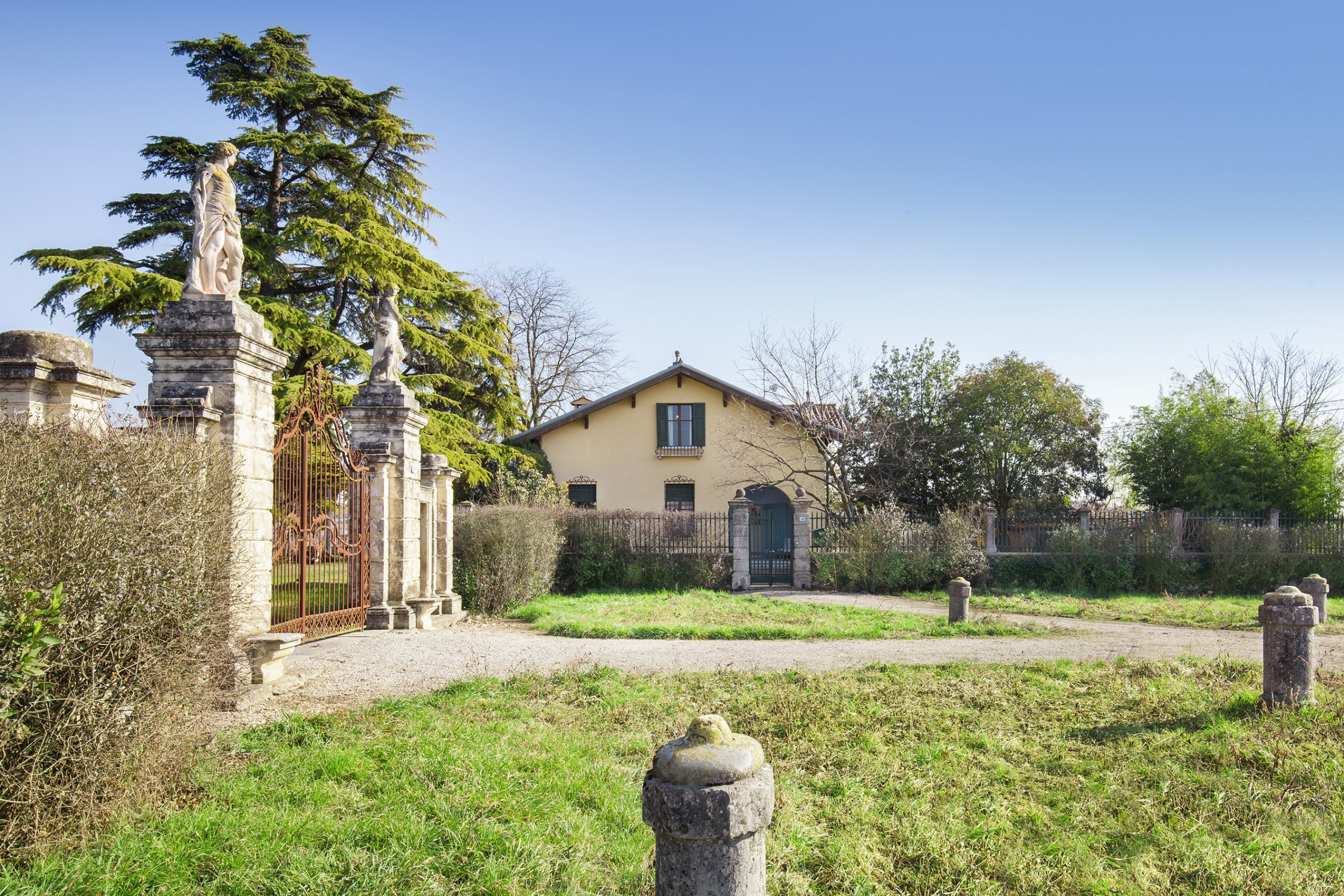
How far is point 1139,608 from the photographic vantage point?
13711 millimetres

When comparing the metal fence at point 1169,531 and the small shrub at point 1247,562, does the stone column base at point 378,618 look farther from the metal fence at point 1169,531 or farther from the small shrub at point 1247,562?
the small shrub at point 1247,562

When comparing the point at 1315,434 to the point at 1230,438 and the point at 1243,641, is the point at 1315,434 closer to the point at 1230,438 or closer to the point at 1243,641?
the point at 1230,438

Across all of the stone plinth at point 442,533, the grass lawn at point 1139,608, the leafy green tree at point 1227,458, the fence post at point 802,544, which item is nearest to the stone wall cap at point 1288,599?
the grass lawn at point 1139,608

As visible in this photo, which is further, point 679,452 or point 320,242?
point 679,452

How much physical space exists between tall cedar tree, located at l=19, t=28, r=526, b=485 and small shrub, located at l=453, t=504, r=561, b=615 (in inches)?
181

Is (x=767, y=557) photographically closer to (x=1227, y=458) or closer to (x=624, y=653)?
(x=624, y=653)

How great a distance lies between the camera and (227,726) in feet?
17.0

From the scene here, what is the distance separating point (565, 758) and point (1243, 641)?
9286mm

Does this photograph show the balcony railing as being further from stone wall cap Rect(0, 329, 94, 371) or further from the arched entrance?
stone wall cap Rect(0, 329, 94, 371)

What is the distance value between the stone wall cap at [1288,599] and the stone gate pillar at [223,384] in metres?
7.64

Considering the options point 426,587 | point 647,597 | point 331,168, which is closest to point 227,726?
point 426,587

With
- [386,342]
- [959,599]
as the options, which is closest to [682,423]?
[959,599]

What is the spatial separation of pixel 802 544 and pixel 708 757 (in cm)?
1569

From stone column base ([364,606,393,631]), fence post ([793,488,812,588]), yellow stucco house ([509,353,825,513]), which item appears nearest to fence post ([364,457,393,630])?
stone column base ([364,606,393,631])
